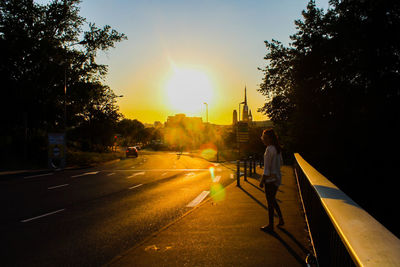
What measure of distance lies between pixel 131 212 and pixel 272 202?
417 centimetres

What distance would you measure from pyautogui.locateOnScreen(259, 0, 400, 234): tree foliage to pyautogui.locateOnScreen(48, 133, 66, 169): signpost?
19.3 meters

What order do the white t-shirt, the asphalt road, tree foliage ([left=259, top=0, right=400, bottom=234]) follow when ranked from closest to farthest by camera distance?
the asphalt road
the white t-shirt
tree foliage ([left=259, top=0, right=400, bottom=234])

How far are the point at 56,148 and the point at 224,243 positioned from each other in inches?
822

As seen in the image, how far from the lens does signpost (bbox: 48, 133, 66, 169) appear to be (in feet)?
74.6

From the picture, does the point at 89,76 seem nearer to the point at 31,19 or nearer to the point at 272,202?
the point at 31,19

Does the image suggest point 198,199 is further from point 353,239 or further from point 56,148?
point 56,148

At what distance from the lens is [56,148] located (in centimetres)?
2291

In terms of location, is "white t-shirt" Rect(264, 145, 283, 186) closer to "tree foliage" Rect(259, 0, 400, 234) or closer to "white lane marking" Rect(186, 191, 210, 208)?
"white lane marking" Rect(186, 191, 210, 208)

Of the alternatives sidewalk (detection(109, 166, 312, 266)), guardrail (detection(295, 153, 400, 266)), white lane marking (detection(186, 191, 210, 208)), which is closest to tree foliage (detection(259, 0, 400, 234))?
white lane marking (detection(186, 191, 210, 208))

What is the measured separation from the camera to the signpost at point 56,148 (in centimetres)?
2275

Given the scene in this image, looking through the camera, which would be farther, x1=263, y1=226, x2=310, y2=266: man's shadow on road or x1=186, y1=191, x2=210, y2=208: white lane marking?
x1=186, y1=191, x2=210, y2=208: white lane marking

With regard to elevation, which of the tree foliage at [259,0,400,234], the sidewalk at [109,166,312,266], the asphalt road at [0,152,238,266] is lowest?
the asphalt road at [0,152,238,266]

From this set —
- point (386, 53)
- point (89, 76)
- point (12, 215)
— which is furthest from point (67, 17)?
point (386, 53)

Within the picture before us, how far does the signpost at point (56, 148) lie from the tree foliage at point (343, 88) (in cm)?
1933
